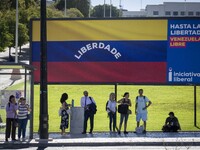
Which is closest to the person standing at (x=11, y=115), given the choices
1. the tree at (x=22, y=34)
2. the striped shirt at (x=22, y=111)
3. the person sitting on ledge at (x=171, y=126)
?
the striped shirt at (x=22, y=111)

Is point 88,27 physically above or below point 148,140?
above

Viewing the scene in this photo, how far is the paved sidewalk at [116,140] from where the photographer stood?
1827cm

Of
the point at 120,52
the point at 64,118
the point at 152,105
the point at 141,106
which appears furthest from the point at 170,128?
the point at 152,105

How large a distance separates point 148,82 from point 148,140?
3.53 meters

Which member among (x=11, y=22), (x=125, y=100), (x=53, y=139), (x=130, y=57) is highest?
(x=11, y=22)

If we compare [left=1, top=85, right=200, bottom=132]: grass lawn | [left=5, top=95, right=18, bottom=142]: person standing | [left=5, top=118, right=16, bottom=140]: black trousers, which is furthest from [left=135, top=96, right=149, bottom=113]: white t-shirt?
[left=5, top=118, right=16, bottom=140]: black trousers

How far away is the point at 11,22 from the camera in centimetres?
6819

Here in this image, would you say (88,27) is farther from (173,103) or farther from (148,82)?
(173,103)

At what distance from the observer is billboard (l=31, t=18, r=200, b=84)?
21688 mm

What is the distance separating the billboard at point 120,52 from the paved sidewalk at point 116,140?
2634mm

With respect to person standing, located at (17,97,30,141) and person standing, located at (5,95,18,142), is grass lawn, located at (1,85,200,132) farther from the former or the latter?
person standing, located at (5,95,18,142)

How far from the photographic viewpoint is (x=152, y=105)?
31906mm

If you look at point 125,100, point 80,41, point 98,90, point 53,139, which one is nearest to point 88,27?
point 80,41

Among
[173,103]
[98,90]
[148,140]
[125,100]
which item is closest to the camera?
[148,140]
